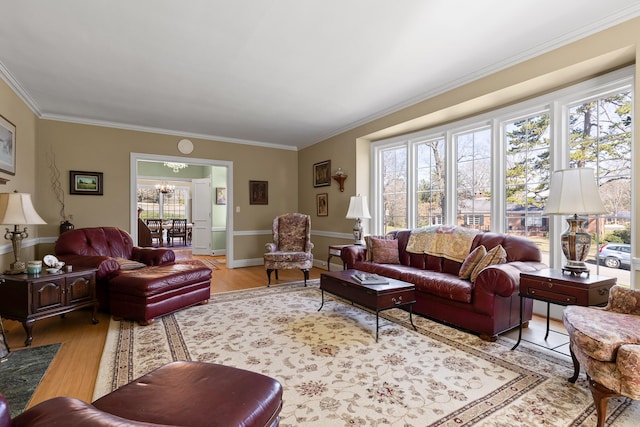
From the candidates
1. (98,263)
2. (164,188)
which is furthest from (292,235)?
(164,188)

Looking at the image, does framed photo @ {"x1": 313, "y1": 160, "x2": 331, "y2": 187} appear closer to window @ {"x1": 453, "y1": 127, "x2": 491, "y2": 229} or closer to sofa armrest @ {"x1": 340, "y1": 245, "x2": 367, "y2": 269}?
sofa armrest @ {"x1": 340, "y1": 245, "x2": 367, "y2": 269}

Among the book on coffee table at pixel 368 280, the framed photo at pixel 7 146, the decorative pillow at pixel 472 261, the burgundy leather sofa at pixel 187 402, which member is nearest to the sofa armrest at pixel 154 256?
the framed photo at pixel 7 146

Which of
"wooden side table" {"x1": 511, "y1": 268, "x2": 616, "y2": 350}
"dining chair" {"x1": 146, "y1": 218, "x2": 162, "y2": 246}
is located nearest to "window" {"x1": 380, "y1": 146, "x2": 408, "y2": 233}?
"wooden side table" {"x1": 511, "y1": 268, "x2": 616, "y2": 350}

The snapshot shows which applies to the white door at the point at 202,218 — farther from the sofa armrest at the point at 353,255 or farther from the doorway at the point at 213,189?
the sofa armrest at the point at 353,255

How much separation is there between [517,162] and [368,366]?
2.89 meters

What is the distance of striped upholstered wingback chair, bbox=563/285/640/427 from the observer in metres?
1.51

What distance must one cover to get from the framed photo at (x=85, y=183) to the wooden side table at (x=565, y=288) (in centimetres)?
591

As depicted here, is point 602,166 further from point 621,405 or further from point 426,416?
point 426,416

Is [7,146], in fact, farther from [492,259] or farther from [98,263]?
[492,259]

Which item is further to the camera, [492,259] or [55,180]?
[55,180]

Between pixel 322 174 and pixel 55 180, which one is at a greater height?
pixel 322 174

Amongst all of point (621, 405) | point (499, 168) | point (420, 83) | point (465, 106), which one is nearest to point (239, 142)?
point (420, 83)

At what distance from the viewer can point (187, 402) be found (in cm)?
113

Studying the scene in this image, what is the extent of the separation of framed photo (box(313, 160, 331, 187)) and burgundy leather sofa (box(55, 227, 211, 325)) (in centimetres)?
306
